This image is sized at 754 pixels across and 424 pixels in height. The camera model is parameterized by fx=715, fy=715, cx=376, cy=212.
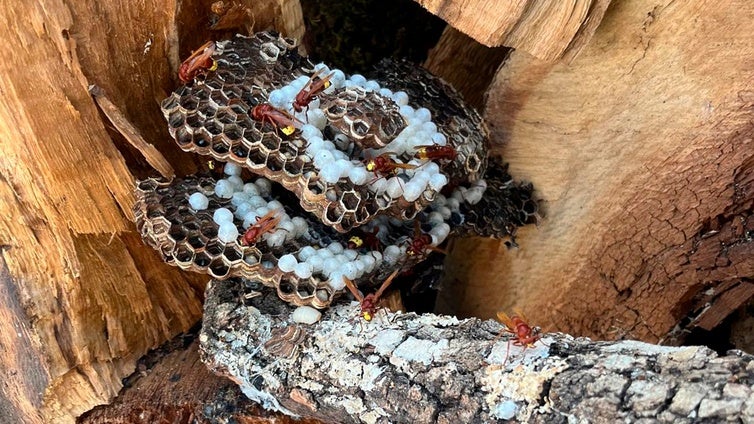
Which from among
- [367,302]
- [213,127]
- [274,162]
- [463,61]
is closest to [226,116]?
[213,127]

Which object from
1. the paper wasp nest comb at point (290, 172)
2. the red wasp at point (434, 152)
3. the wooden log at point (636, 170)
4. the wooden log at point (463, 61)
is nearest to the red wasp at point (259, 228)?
the paper wasp nest comb at point (290, 172)

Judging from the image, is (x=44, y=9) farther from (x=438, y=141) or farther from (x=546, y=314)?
(x=546, y=314)

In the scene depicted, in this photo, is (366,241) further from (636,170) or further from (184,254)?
(636,170)

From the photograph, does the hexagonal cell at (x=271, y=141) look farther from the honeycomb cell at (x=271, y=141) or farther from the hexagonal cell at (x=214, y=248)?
the hexagonal cell at (x=214, y=248)

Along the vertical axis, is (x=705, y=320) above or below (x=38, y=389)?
above

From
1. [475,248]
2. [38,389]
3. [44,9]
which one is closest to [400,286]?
[475,248]

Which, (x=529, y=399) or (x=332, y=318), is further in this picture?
(x=332, y=318)

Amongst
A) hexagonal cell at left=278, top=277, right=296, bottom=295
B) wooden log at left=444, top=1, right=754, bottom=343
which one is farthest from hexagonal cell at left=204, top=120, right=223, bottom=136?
wooden log at left=444, top=1, right=754, bottom=343
